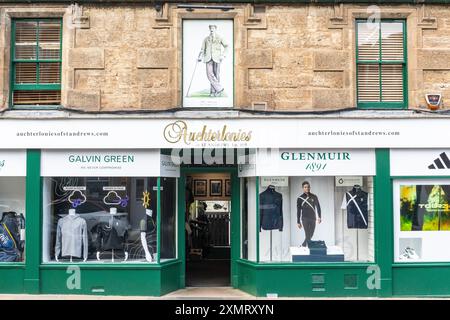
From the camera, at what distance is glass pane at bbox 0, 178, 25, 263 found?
13039mm

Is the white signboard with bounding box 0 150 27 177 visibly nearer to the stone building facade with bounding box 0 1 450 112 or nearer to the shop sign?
the shop sign

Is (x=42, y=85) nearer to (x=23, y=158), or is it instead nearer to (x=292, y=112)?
(x=23, y=158)

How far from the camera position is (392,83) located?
13336 millimetres

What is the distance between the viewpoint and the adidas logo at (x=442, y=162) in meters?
12.9

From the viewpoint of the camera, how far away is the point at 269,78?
43.0ft

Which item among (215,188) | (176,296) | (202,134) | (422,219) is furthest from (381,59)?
(176,296)

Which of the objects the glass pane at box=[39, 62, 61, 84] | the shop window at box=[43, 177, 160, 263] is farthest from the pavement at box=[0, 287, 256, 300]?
the glass pane at box=[39, 62, 61, 84]

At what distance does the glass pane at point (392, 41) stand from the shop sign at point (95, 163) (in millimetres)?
5253

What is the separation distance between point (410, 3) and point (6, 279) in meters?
10.1

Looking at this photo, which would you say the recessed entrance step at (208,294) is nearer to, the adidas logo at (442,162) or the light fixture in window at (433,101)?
the adidas logo at (442,162)

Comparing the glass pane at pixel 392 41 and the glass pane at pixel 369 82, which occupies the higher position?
the glass pane at pixel 392 41

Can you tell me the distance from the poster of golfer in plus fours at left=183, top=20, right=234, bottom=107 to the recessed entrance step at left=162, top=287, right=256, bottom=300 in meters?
4.08

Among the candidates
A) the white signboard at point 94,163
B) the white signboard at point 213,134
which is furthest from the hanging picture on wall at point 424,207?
the white signboard at point 94,163

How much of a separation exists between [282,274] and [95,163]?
444 centimetres
